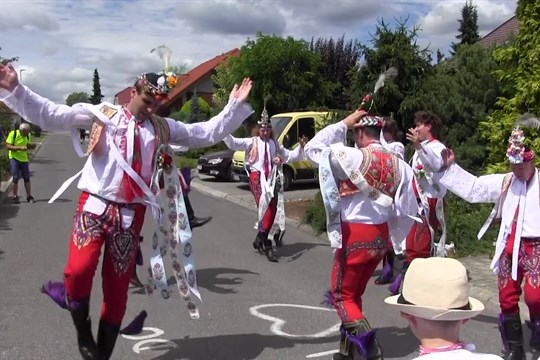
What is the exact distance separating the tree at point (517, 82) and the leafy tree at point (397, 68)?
173cm

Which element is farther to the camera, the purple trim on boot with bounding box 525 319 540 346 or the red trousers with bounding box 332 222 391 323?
the purple trim on boot with bounding box 525 319 540 346

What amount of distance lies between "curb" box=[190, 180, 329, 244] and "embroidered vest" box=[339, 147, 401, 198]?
18.9 ft

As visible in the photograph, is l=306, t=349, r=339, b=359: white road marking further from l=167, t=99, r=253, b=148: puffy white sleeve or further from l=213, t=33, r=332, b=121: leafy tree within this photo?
l=213, t=33, r=332, b=121: leafy tree

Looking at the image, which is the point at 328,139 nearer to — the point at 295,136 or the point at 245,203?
the point at 245,203

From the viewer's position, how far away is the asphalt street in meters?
5.04

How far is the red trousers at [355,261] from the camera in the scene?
14.6ft

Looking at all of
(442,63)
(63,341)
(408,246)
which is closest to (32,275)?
(63,341)

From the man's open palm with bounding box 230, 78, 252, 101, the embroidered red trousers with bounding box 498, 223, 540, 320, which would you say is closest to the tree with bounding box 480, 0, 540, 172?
the embroidered red trousers with bounding box 498, 223, 540, 320

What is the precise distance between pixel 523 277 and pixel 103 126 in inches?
130

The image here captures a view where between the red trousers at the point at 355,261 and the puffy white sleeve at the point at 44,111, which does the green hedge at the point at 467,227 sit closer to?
the red trousers at the point at 355,261

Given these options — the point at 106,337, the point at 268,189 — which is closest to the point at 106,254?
the point at 106,337

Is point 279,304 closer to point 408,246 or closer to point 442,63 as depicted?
point 408,246

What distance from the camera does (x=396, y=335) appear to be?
5492 mm

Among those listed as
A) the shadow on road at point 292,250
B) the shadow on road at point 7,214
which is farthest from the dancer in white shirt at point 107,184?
the shadow on road at point 7,214
